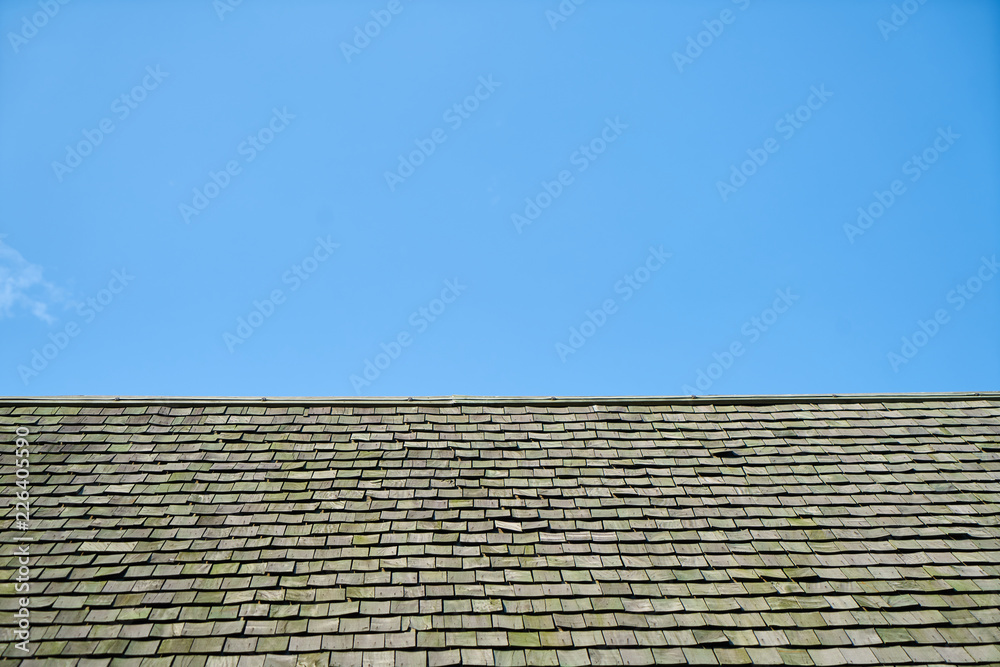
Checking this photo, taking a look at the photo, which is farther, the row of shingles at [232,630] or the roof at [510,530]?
the roof at [510,530]

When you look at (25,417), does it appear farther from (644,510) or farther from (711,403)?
(711,403)

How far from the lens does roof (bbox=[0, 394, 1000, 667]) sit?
14.8 feet

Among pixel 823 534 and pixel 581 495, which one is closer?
pixel 823 534

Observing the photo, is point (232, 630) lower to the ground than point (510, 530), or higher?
lower

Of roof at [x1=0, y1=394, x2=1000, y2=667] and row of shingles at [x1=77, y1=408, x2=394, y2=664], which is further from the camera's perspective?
roof at [x1=0, y1=394, x2=1000, y2=667]

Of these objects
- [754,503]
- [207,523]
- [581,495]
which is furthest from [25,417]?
[754,503]

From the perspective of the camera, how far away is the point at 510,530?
552 cm

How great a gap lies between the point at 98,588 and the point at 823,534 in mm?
5680

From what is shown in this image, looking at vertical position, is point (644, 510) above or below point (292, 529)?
above

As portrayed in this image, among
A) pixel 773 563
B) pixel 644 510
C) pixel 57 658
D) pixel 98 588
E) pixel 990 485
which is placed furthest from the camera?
pixel 990 485

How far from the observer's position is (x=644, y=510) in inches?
230

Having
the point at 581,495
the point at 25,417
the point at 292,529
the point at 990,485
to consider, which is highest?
the point at 990,485

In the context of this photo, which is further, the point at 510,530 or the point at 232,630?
the point at 510,530

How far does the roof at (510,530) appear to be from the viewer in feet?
14.8
